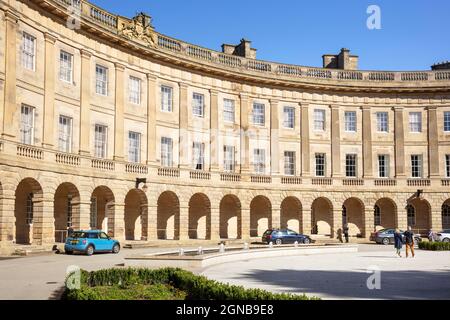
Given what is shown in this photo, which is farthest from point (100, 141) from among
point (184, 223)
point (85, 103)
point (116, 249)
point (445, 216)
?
point (445, 216)

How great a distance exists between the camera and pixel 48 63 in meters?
33.3

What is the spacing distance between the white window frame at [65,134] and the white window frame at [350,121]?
26.0 m

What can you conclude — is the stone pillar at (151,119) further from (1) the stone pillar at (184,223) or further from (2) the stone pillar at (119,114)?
(1) the stone pillar at (184,223)

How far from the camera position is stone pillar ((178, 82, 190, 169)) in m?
43.4

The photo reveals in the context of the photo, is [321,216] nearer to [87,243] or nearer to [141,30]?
[141,30]

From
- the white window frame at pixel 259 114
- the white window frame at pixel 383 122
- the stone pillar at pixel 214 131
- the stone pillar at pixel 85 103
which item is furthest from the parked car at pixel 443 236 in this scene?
the stone pillar at pixel 85 103

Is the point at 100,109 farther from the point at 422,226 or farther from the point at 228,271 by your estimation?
the point at 422,226

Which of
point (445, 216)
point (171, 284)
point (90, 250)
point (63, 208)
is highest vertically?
point (63, 208)

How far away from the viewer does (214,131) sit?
1801 inches

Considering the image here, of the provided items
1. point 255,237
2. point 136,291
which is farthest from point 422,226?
point 136,291

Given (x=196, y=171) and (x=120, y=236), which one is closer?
(x=120, y=236)

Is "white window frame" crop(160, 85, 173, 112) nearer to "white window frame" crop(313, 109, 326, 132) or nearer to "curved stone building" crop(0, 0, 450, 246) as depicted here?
"curved stone building" crop(0, 0, 450, 246)

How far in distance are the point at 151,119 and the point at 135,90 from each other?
2387 mm
